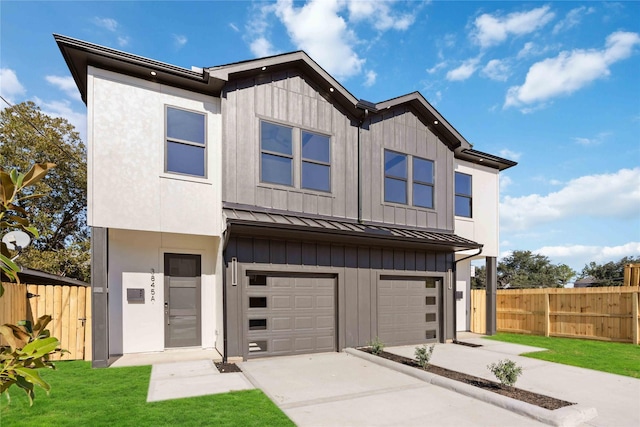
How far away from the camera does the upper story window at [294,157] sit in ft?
29.1

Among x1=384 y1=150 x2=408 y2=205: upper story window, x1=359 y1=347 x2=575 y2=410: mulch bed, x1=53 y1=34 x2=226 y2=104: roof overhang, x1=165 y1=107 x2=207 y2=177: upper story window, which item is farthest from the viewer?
x1=384 y1=150 x2=408 y2=205: upper story window

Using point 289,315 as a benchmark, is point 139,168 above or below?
above

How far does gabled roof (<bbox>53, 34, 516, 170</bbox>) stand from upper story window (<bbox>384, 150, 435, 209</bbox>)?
54.2 inches

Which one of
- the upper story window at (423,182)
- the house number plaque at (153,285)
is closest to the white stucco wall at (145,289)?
the house number plaque at (153,285)

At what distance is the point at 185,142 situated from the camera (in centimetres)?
833


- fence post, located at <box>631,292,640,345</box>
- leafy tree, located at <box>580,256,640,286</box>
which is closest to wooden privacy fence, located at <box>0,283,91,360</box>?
fence post, located at <box>631,292,640,345</box>

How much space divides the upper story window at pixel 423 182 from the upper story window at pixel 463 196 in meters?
2.12

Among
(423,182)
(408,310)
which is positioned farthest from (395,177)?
(408,310)

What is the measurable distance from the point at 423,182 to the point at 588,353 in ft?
20.5

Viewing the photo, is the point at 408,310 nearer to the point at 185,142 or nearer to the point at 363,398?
the point at 363,398

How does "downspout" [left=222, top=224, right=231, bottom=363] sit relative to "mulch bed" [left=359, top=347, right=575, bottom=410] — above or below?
above

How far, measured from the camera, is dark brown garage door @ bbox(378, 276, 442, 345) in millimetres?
9859

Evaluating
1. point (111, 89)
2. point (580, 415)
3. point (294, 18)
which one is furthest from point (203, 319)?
point (294, 18)

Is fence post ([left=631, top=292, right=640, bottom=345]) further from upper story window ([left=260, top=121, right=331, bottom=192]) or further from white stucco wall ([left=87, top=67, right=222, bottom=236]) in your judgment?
white stucco wall ([left=87, top=67, right=222, bottom=236])
